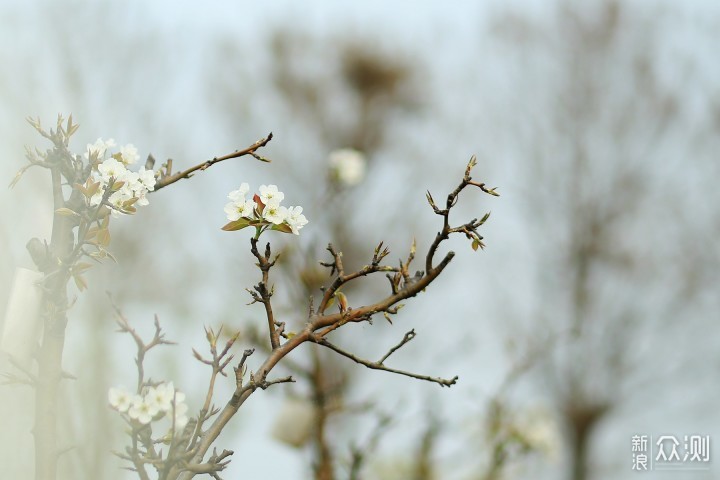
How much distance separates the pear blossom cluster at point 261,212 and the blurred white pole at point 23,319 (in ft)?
0.77

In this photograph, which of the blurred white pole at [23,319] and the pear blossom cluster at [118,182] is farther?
the pear blossom cluster at [118,182]

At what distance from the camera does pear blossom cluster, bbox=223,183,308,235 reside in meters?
1.05

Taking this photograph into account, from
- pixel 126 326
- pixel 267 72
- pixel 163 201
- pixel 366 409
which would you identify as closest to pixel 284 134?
pixel 267 72

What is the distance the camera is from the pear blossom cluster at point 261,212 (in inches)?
41.4

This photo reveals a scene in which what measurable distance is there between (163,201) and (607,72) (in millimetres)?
9578

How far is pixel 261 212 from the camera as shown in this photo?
1058mm

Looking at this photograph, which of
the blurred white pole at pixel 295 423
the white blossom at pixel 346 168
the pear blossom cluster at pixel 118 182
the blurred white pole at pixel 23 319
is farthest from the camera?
the white blossom at pixel 346 168

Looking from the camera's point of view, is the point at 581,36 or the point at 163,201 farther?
the point at 581,36

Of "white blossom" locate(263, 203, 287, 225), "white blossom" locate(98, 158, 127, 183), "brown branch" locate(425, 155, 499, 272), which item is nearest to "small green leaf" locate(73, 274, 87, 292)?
"white blossom" locate(98, 158, 127, 183)

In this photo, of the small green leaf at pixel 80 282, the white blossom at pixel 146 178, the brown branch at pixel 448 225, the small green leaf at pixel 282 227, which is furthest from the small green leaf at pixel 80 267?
the brown branch at pixel 448 225

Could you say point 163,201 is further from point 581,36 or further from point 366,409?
point 581,36

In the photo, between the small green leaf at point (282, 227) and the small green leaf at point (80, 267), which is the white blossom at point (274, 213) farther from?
the small green leaf at point (80, 267)

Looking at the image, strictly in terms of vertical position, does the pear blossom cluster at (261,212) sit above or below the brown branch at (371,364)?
above

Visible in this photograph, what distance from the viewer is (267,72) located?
539 inches
